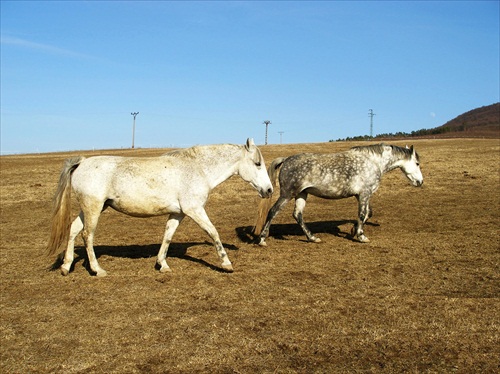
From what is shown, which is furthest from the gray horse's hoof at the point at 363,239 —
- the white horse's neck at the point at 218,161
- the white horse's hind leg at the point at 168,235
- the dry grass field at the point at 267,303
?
the white horse's hind leg at the point at 168,235

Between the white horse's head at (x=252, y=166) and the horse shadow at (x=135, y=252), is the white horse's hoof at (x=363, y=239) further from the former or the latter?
the white horse's head at (x=252, y=166)

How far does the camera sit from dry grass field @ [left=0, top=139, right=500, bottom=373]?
5039 millimetres

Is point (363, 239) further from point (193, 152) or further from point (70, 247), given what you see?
point (70, 247)

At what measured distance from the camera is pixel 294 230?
13.0 meters

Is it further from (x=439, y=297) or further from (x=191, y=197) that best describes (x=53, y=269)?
(x=439, y=297)

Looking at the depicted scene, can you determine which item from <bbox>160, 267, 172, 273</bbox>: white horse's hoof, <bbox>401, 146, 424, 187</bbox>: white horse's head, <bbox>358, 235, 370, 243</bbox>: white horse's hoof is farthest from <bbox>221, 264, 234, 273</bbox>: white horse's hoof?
<bbox>401, 146, 424, 187</bbox>: white horse's head

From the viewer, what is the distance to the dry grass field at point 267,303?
5039 mm

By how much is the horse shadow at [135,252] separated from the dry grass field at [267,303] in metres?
0.05

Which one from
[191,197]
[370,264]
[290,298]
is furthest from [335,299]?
[191,197]

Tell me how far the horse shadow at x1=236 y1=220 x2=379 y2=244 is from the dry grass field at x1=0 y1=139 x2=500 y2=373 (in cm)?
8

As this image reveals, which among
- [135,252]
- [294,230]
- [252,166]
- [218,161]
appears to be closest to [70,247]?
[135,252]

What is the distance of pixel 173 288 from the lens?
7621 mm

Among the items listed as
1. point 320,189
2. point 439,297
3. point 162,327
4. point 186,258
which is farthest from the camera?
point 320,189

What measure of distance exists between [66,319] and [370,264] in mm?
5696
